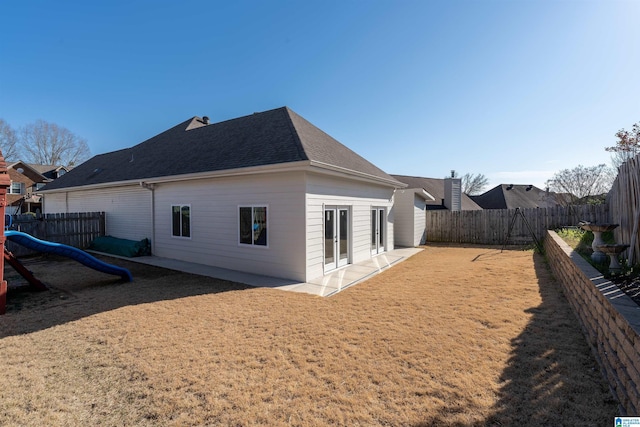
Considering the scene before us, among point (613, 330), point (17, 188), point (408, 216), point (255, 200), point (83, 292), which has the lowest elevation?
point (83, 292)

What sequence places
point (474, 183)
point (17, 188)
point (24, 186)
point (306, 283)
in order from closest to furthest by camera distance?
point (306, 283) → point (17, 188) → point (24, 186) → point (474, 183)

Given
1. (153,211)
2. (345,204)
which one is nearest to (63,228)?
(153,211)

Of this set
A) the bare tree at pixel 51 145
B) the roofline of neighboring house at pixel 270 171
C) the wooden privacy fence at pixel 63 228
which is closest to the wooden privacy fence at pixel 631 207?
the roofline of neighboring house at pixel 270 171

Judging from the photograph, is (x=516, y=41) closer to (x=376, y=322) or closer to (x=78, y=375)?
(x=376, y=322)

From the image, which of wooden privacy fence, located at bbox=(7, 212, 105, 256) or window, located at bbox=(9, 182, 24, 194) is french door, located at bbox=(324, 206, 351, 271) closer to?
wooden privacy fence, located at bbox=(7, 212, 105, 256)

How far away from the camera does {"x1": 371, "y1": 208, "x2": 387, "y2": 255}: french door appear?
11.4 meters

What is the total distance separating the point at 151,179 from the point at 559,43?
527 inches

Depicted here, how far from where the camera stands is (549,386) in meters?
2.90

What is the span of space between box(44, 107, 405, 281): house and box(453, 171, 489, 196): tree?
44.6 m

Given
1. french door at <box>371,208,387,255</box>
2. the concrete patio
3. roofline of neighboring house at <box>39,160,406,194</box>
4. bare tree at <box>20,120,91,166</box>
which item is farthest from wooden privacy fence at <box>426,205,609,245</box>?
bare tree at <box>20,120,91,166</box>

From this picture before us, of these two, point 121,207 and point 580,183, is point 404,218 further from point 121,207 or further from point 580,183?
point 580,183

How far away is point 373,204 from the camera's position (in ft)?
36.5

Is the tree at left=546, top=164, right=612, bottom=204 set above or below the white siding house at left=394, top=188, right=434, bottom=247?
A: above

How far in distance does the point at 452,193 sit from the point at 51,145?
5331 centimetres
